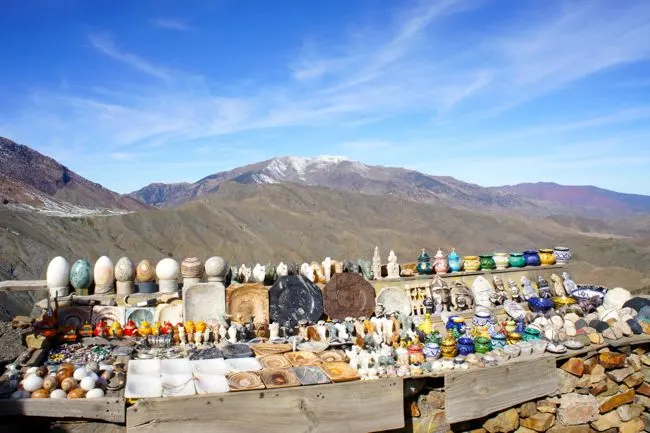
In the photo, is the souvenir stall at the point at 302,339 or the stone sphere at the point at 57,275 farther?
the stone sphere at the point at 57,275

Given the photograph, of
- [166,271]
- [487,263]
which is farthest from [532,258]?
[166,271]

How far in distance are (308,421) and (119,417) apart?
1.41 m

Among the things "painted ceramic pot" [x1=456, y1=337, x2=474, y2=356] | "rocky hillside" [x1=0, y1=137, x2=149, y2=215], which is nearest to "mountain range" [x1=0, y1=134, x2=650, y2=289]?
"rocky hillside" [x1=0, y1=137, x2=149, y2=215]

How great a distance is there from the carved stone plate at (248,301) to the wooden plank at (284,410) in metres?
1.83

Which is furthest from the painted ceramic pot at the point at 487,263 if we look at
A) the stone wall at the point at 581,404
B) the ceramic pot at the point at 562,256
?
the stone wall at the point at 581,404

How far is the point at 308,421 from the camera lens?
421cm

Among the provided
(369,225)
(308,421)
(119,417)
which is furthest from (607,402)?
(369,225)

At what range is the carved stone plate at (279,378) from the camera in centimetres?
424

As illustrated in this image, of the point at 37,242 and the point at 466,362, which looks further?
the point at 37,242

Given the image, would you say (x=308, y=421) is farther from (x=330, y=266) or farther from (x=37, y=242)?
(x=37, y=242)

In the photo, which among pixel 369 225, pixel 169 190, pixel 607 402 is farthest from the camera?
pixel 169 190

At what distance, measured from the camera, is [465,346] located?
5.29 metres

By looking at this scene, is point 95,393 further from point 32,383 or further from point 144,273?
point 144,273

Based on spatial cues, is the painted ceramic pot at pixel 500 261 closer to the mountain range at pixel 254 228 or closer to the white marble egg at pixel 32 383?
the white marble egg at pixel 32 383
